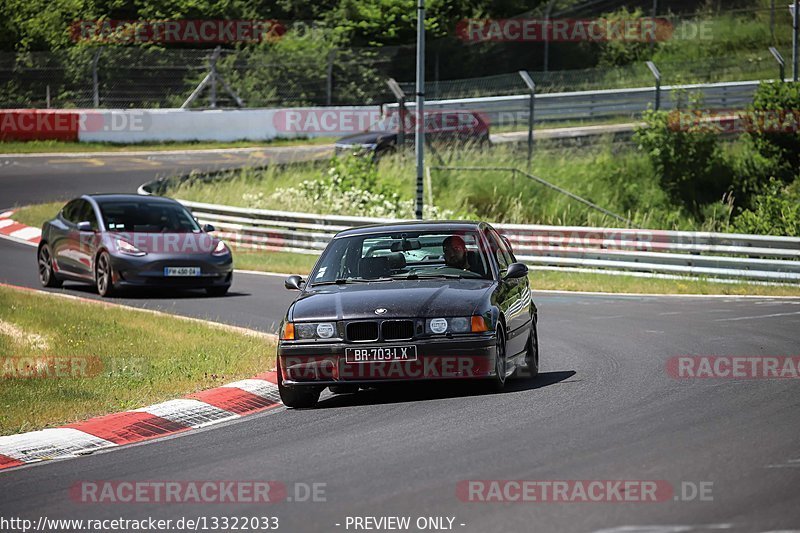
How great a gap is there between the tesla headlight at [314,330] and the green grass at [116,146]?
33.7 m

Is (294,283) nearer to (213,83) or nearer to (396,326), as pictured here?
(396,326)

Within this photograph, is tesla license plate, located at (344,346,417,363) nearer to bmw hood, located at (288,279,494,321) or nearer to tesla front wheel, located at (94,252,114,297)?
bmw hood, located at (288,279,494,321)

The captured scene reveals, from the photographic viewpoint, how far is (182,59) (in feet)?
153

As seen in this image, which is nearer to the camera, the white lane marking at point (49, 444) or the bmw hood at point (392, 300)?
the white lane marking at point (49, 444)

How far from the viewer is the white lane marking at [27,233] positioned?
97.9 feet

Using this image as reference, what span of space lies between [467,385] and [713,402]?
2.14 metres

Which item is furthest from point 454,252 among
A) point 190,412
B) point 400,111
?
point 400,111

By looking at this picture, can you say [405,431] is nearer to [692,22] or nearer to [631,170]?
[631,170]

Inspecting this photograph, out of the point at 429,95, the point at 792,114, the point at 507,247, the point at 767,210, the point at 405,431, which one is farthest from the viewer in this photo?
the point at 429,95

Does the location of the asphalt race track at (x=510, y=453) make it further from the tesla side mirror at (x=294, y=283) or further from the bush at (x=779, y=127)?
the bush at (x=779, y=127)

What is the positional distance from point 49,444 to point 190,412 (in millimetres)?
1568

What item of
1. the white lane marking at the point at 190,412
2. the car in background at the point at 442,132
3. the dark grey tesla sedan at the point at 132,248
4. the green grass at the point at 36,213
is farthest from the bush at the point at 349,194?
the white lane marking at the point at 190,412

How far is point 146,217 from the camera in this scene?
21.0m

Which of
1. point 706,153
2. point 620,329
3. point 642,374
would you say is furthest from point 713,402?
point 706,153
